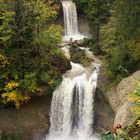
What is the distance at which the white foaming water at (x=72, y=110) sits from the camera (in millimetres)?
19234

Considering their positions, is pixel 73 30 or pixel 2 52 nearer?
pixel 2 52

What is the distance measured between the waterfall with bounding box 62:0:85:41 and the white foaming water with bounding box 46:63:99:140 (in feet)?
33.2

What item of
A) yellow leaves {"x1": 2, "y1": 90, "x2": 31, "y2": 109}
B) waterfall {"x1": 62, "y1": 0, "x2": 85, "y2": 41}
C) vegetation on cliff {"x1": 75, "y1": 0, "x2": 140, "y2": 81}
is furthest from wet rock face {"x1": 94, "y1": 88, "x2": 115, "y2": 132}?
waterfall {"x1": 62, "y1": 0, "x2": 85, "y2": 41}

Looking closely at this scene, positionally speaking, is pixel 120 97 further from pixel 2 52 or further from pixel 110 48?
pixel 2 52

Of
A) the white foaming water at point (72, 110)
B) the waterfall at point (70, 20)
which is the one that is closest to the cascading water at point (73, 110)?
the white foaming water at point (72, 110)

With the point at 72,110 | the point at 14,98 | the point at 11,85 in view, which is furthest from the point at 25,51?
the point at 72,110

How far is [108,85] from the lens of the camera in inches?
759

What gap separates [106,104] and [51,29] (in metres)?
5.32

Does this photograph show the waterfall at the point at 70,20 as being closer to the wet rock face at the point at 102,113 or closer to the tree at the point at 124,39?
the tree at the point at 124,39

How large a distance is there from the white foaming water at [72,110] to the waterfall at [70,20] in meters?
10.1

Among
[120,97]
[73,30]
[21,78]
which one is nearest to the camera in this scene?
[120,97]

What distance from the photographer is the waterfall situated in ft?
94.7

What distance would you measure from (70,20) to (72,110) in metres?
11.7

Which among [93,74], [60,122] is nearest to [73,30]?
[93,74]
